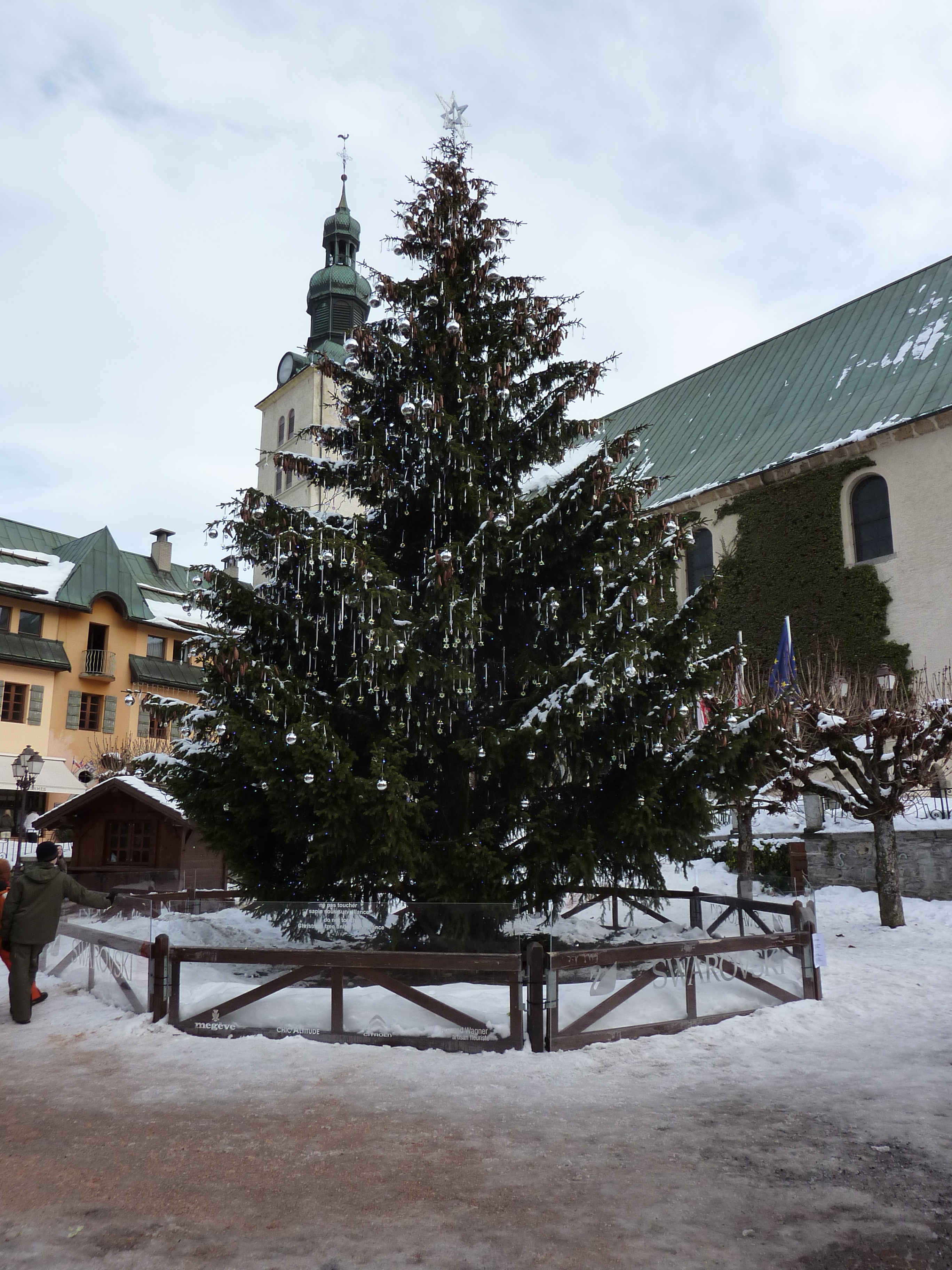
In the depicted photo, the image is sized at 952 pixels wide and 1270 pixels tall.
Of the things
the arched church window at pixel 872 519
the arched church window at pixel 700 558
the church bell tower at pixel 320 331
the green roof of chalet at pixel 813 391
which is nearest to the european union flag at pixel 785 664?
the arched church window at pixel 872 519

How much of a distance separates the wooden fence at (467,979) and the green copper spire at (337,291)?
5131 centimetres

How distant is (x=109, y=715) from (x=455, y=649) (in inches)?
1417

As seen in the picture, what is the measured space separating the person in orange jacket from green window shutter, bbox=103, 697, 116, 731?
3212cm

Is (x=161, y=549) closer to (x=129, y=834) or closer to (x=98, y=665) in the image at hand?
(x=98, y=665)

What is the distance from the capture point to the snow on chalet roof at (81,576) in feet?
136

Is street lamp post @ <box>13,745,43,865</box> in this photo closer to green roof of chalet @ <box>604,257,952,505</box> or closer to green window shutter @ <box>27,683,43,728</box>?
green window shutter @ <box>27,683,43,728</box>

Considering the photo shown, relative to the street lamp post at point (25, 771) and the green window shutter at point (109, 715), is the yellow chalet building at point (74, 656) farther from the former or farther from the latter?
the street lamp post at point (25, 771)

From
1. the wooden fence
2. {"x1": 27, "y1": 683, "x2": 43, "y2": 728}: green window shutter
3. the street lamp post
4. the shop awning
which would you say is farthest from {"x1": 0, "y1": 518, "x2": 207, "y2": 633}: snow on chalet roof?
the wooden fence

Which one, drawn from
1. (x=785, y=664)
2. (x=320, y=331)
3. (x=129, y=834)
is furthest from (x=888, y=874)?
(x=320, y=331)

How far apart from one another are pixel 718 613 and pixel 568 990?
24296 millimetres

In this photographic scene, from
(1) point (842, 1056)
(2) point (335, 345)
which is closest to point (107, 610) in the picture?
(2) point (335, 345)

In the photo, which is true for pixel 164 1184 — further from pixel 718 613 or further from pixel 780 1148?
pixel 718 613

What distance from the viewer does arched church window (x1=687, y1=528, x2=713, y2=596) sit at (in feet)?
105

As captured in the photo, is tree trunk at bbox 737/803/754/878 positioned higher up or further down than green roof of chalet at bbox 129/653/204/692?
further down
